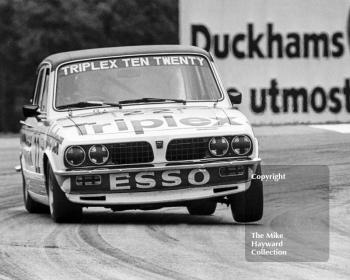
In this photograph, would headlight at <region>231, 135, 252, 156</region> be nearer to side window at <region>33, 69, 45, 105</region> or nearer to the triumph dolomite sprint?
the triumph dolomite sprint

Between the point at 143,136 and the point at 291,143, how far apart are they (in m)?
13.8

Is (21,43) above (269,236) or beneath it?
beneath

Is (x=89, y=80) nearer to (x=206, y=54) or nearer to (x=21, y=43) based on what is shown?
(x=206, y=54)

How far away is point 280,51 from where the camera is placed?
104 ft

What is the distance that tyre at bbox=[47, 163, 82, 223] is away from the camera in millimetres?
10688

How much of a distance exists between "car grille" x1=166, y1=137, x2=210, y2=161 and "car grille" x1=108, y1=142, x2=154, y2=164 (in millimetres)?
159

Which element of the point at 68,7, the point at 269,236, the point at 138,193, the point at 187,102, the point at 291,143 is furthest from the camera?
the point at 68,7

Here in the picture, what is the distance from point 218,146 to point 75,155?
44.4 inches

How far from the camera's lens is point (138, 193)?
10391 millimetres

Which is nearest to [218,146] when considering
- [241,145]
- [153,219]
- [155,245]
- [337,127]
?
[241,145]

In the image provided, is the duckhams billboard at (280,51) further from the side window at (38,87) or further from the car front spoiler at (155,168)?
the car front spoiler at (155,168)

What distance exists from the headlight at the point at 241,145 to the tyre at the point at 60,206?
4.52 feet

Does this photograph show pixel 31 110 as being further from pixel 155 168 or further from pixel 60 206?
pixel 155 168

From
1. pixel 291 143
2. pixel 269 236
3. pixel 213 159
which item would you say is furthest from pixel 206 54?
pixel 291 143
